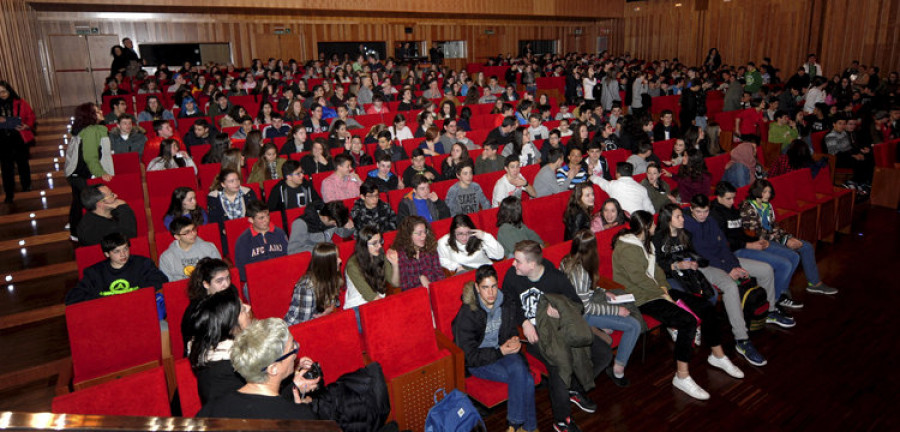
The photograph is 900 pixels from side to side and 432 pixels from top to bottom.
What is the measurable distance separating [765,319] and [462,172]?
316cm

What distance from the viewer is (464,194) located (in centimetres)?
594

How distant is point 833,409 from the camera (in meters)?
3.77

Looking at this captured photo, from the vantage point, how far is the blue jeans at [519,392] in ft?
11.3

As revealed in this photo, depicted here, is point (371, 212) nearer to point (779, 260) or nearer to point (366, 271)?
point (366, 271)

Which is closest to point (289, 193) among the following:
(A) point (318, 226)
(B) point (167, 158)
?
(A) point (318, 226)

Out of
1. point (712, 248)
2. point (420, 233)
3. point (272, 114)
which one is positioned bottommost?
point (712, 248)

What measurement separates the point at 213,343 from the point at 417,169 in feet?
13.6

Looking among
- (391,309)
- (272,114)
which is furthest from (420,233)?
(272,114)

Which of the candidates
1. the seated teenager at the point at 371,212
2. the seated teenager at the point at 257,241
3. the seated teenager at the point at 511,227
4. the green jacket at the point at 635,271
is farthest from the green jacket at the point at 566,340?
the seated teenager at the point at 257,241

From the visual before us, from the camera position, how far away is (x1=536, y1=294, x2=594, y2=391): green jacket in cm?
357

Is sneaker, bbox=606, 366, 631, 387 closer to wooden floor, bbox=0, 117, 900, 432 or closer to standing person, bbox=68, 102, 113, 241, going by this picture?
wooden floor, bbox=0, 117, 900, 432

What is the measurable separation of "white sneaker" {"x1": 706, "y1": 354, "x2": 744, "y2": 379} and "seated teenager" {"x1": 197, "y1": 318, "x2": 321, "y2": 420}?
3347 millimetres

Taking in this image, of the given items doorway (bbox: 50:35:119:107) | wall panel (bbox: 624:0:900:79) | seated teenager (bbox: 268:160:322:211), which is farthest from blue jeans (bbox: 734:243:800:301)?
doorway (bbox: 50:35:119:107)

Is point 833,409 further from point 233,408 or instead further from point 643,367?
point 233,408
